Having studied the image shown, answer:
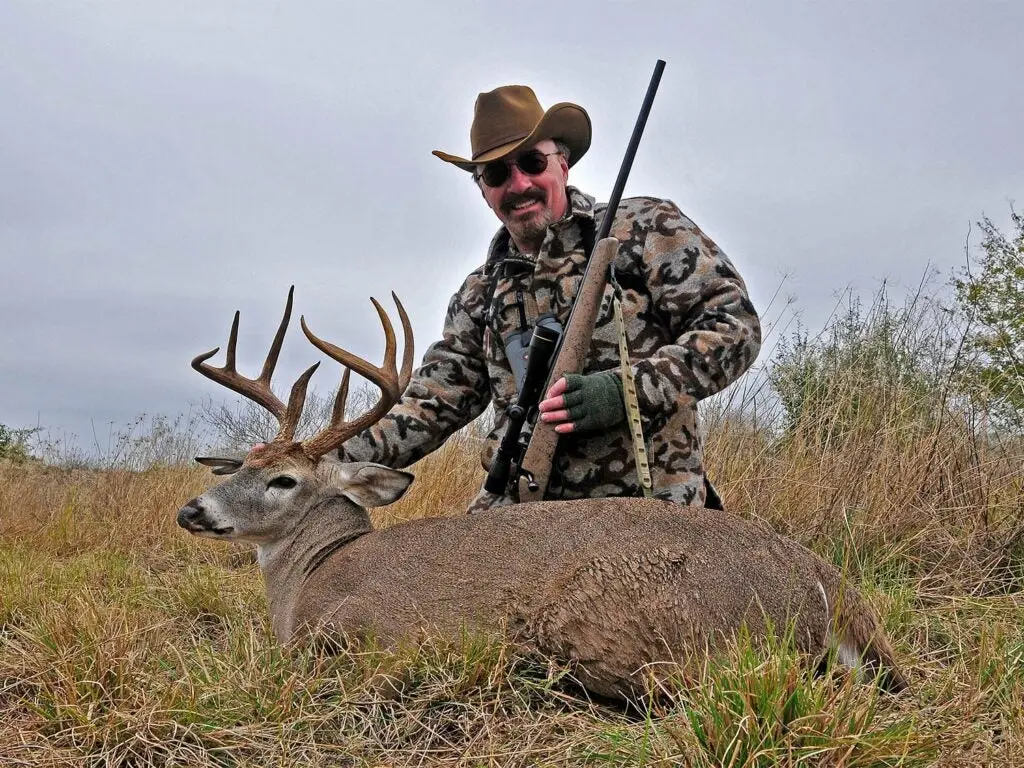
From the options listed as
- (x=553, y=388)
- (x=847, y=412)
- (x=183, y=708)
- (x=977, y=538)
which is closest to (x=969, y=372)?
(x=847, y=412)

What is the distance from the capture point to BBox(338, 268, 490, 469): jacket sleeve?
14.0 feet

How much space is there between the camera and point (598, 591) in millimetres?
2551

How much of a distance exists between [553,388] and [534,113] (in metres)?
1.49

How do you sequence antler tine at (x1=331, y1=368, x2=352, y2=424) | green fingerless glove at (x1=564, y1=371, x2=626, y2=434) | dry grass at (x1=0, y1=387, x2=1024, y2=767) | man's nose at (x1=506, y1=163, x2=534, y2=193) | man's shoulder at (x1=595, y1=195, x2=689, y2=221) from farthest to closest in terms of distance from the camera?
man's nose at (x1=506, y1=163, x2=534, y2=193) < man's shoulder at (x1=595, y1=195, x2=689, y2=221) < antler tine at (x1=331, y1=368, x2=352, y2=424) < green fingerless glove at (x1=564, y1=371, x2=626, y2=434) < dry grass at (x1=0, y1=387, x2=1024, y2=767)

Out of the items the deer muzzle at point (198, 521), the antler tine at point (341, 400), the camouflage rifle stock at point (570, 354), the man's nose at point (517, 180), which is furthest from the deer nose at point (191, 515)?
the man's nose at point (517, 180)

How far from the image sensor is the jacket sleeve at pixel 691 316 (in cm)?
339

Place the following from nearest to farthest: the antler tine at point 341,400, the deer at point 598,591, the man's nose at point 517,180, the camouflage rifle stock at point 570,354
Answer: the deer at point 598,591 → the camouflage rifle stock at point 570,354 → the antler tine at point 341,400 → the man's nose at point 517,180

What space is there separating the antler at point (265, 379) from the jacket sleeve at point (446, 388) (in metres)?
0.48

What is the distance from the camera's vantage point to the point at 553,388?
3.31m

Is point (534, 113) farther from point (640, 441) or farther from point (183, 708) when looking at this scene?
point (183, 708)

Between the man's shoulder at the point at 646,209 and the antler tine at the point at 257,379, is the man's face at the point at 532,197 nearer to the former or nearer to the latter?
the man's shoulder at the point at 646,209

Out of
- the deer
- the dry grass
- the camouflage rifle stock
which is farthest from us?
the camouflage rifle stock

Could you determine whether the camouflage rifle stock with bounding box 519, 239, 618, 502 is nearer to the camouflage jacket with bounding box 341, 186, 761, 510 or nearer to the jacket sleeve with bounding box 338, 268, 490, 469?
the camouflage jacket with bounding box 341, 186, 761, 510

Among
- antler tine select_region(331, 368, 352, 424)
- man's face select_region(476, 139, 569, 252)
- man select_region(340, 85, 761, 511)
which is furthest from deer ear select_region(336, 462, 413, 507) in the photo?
man's face select_region(476, 139, 569, 252)
